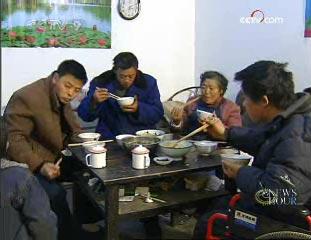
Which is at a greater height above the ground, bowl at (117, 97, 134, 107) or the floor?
bowl at (117, 97, 134, 107)

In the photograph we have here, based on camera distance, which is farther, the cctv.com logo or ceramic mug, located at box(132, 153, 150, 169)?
the cctv.com logo

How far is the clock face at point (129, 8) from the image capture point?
11.6 feet

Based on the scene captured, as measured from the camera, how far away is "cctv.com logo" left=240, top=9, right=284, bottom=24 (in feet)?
10.0

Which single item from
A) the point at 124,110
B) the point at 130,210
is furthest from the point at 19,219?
the point at 124,110

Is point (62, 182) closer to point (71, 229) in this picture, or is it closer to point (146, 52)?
point (71, 229)

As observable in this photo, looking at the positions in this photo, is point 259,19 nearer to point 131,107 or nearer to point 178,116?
point 178,116

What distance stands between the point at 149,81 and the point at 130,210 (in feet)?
4.00

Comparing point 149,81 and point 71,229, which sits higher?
point 149,81

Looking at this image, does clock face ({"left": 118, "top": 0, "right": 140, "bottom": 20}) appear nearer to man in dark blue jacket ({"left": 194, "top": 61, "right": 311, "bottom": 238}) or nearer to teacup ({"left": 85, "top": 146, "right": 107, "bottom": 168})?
teacup ({"left": 85, "top": 146, "right": 107, "bottom": 168})

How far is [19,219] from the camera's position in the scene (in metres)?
1.55

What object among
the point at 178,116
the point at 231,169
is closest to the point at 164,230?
the point at 178,116

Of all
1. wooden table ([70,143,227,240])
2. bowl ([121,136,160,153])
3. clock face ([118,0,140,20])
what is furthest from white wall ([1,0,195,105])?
bowl ([121,136,160,153])

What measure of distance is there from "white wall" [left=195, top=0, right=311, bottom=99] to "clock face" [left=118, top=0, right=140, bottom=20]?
0.65 metres

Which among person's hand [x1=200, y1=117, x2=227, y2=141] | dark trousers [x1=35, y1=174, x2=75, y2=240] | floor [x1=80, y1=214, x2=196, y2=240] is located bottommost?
floor [x1=80, y1=214, x2=196, y2=240]
